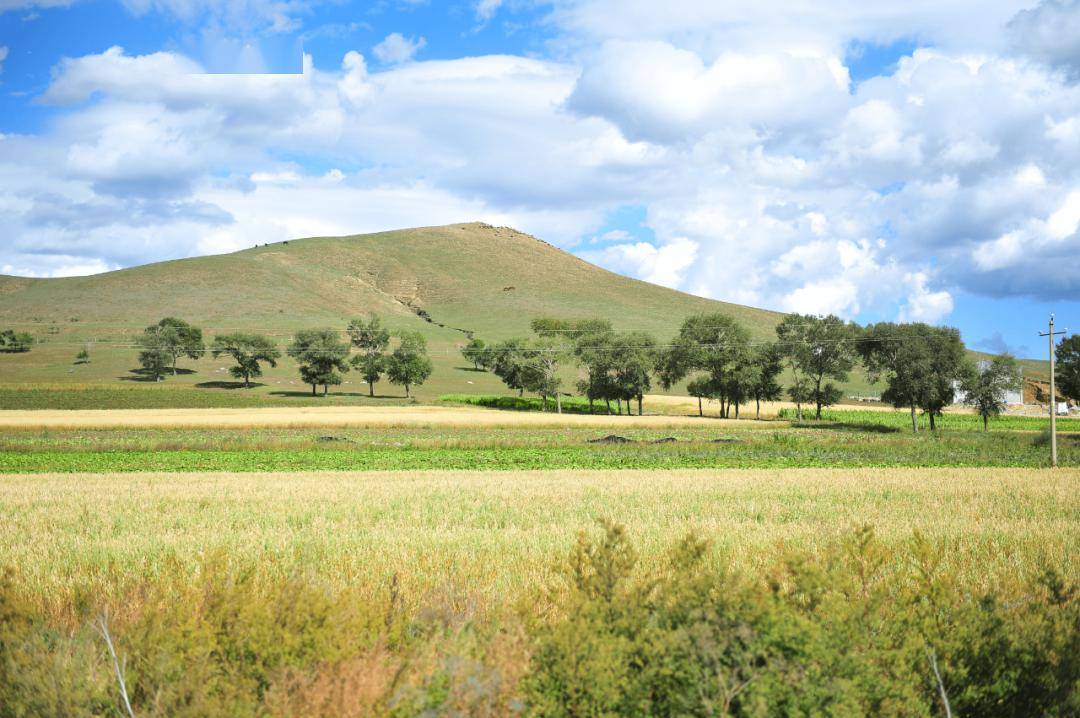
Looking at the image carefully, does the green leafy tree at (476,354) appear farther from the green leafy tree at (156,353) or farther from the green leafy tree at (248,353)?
the green leafy tree at (156,353)

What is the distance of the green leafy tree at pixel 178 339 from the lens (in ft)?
412

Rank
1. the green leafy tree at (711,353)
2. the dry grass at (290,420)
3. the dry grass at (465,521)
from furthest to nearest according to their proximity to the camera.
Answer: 1. the green leafy tree at (711,353)
2. the dry grass at (290,420)
3. the dry grass at (465,521)

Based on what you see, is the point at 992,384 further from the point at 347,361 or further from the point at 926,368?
the point at 347,361

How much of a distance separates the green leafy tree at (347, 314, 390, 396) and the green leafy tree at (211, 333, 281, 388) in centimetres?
1319

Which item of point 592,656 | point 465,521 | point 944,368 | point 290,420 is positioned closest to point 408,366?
point 290,420

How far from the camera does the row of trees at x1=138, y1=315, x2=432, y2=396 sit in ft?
389

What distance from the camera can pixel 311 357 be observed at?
118 metres

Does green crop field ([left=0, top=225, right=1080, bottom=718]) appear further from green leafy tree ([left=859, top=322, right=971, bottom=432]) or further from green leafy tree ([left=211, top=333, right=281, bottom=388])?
green leafy tree ([left=211, top=333, right=281, bottom=388])

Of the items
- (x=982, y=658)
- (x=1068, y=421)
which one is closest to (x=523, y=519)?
(x=982, y=658)

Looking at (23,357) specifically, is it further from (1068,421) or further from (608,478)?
(1068,421)

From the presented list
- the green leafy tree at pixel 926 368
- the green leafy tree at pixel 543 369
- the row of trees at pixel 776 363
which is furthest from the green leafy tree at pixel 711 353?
the green leafy tree at pixel 926 368

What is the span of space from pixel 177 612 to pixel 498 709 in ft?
10.8

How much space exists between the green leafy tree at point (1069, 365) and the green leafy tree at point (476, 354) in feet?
294

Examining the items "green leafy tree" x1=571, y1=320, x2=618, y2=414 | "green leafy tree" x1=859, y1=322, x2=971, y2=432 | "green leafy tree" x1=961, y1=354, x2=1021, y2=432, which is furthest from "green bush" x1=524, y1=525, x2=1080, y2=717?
"green leafy tree" x1=571, y1=320, x2=618, y2=414
